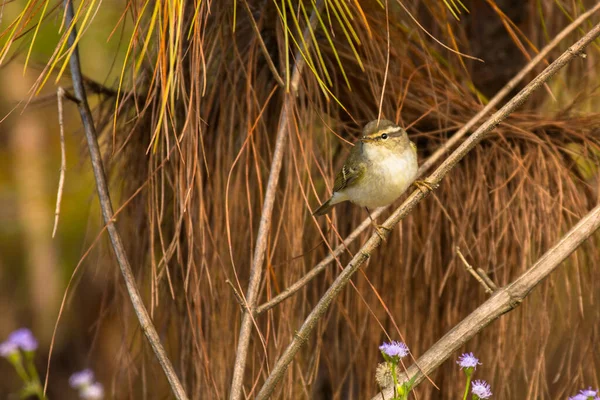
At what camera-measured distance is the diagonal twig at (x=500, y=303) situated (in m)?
1.41

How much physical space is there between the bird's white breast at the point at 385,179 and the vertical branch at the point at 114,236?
0.66 metres

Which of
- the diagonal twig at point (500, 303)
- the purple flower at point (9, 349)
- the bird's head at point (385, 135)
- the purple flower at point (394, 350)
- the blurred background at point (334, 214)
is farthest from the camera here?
the bird's head at point (385, 135)

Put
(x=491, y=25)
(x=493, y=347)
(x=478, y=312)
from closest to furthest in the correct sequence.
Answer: (x=478, y=312) → (x=493, y=347) → (x=491, y=25)

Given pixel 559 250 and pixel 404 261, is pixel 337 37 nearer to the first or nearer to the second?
pixel 404 261

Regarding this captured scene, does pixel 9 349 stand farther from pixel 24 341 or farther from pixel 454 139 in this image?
pixel 454 139

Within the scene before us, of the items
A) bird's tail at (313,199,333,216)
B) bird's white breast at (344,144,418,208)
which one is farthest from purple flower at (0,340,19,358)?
bird's white breast at (344,144,418,208)

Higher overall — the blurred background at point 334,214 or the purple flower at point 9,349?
the blurred background at point 334,214

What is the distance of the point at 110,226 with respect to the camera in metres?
1.54

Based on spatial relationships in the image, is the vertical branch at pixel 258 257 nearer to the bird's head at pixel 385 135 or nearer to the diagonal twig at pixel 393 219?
the diagonal twig at pixel 393 219

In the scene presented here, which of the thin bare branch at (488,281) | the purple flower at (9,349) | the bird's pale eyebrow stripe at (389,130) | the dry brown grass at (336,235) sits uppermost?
the bird's pale eyebrow stripe at (389,130)

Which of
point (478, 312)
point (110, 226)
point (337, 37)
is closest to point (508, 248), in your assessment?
point (478, 312)

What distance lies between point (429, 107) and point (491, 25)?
73cm

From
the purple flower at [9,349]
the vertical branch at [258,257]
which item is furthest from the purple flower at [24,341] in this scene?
the vertical branch at [258,257]

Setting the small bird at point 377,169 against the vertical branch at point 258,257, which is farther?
the small bird at point 377,169
